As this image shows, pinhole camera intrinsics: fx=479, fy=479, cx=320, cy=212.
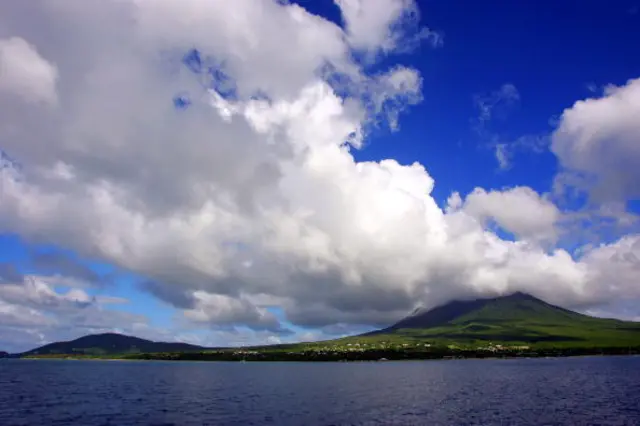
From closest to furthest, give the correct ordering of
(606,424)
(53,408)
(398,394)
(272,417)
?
1. (606,424)
2. (272,417)
3. (53,408)
4. (398,394)

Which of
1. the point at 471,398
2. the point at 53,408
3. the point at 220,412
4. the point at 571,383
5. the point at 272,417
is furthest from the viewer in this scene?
the point at 571,383

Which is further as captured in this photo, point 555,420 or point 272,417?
point 272,417

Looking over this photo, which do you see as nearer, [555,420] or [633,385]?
[555,420]

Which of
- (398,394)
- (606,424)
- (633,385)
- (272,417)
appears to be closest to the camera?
(606,424)

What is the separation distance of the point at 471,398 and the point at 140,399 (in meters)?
81.6

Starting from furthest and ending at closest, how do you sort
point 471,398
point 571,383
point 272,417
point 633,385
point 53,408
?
point 571,383 → point 633,385 → point 471,398 → point 53,408 → point 272,417

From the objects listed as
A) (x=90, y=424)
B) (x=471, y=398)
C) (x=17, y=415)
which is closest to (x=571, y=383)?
(x=471, y=398)

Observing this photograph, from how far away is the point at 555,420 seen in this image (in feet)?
265

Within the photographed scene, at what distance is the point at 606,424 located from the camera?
7594cm

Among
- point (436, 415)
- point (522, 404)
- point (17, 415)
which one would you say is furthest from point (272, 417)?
point (522, 404)

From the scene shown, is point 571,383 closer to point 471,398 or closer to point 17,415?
point 471,398

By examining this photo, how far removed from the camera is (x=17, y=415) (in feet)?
292

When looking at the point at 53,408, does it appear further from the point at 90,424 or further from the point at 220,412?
the point at 220,412

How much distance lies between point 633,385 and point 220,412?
12465cm
